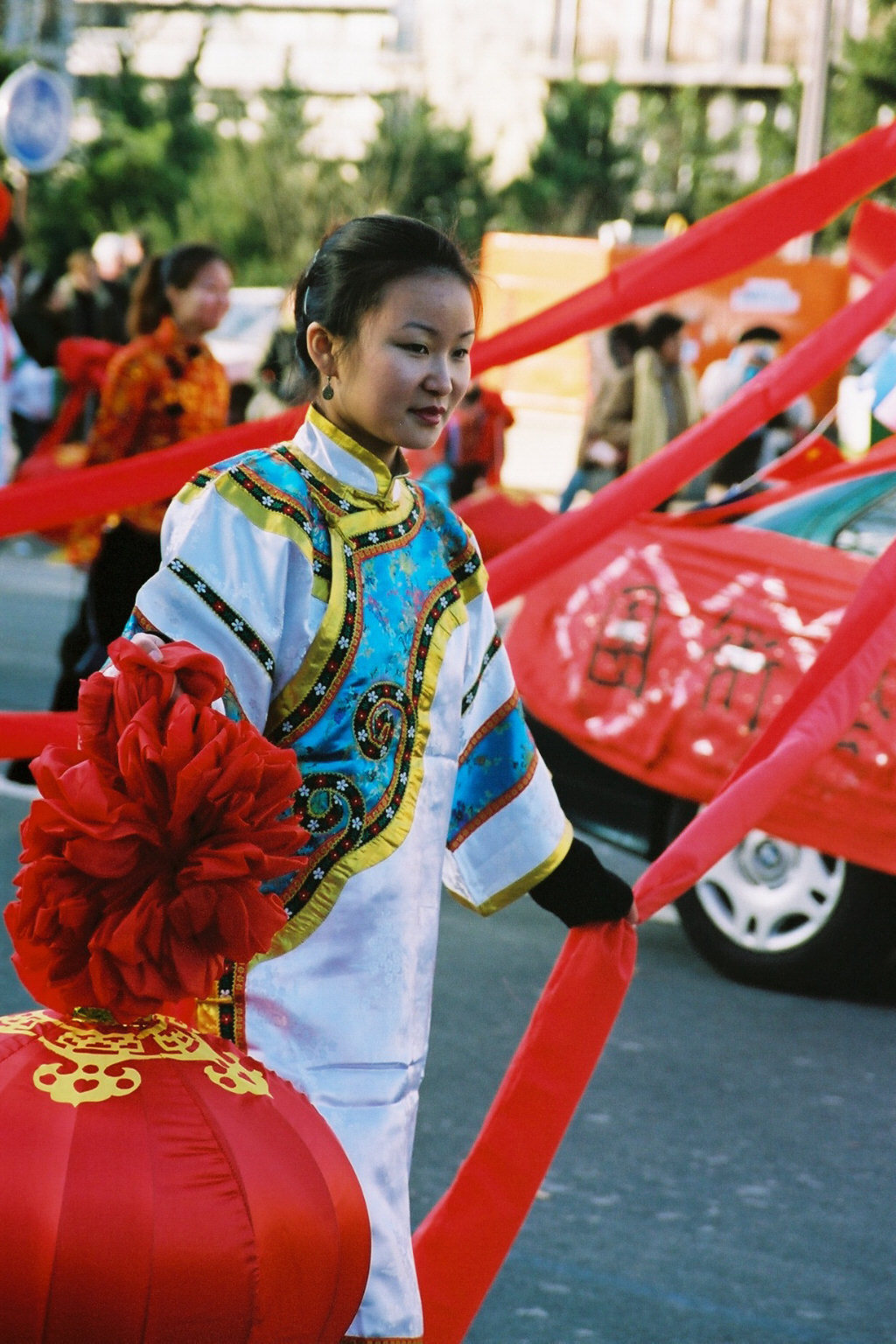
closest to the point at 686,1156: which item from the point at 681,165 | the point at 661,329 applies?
the point at 661,329

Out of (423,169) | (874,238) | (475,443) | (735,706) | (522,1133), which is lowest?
(423,169)

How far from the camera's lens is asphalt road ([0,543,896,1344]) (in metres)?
3.57

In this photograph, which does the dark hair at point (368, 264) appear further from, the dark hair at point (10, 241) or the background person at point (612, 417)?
the background person at point (612, 417)

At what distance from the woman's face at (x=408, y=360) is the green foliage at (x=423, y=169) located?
1631 inches

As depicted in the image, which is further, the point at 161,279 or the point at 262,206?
the point at 262,206

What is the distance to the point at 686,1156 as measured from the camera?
169 inches

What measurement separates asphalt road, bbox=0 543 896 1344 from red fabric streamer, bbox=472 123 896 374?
1.48 m

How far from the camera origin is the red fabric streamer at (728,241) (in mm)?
4512

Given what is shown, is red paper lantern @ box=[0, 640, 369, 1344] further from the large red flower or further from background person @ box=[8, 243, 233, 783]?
background person @ box=[8, 243, 233, 783]

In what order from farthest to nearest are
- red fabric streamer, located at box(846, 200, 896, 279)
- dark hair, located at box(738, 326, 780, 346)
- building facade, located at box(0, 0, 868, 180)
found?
building facade, located at box(0, 0, 868, 180) → dark hair, located at box(738, 326, 780, 346) → red fabric streamer, located at box(846, 200, 896, 279)

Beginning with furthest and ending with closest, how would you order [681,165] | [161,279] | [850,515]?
[681,165]
[161,279]
[850,515]

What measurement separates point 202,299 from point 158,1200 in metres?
4.92

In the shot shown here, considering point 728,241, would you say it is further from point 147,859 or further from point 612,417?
point 612,417

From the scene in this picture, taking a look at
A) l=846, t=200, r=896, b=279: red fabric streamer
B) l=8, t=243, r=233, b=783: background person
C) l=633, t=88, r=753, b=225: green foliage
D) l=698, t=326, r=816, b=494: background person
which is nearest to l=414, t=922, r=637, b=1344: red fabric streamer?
l=846, t=200, r=896, b=279: red fabric streamer
